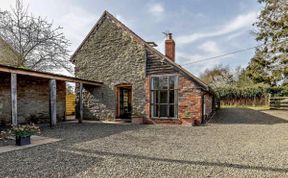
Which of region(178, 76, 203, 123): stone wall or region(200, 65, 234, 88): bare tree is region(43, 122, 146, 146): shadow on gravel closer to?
region(178, 76, 203, 123): stone wall

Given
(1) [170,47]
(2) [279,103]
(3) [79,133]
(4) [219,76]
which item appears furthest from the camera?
(4) [219,76]

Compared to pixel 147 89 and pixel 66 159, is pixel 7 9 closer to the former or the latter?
pixel 147 89

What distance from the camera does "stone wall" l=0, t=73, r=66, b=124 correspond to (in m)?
8.88

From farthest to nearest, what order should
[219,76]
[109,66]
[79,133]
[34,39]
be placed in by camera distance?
[219,76] → [34,39] → [109,66] → [79,133]

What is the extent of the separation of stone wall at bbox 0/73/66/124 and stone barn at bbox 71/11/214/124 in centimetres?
229

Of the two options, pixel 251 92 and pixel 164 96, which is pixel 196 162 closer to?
pixel 164 96

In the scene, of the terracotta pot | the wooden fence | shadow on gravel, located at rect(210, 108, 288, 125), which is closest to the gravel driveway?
the terracotta pot

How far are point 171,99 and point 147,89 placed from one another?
140 centimetres

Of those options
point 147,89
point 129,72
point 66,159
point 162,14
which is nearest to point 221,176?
point 66,159

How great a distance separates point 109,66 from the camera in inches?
457

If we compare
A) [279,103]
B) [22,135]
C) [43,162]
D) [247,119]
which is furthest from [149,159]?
[279,103]

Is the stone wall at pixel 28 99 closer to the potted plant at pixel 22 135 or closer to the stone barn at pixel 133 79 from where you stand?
the stone barn at pixel 133 79

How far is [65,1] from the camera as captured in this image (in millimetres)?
9273

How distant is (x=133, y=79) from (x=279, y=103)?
50.7 ft
